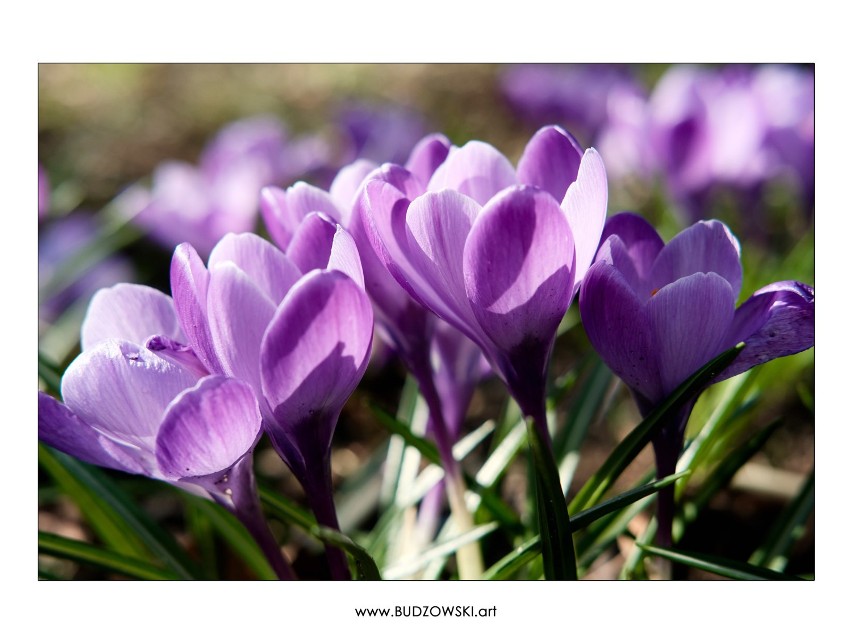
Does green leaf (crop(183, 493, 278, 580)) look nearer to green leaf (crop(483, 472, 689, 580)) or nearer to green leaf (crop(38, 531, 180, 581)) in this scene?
green leaf (crop(38, 531, 180, 581))

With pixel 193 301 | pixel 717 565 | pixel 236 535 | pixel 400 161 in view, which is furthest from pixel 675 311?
pixel 400 161

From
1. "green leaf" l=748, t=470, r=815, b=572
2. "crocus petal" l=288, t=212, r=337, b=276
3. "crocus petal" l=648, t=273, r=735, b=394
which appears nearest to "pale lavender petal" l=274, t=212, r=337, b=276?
"crocus petal" l=288, t=212, r=337, b=276

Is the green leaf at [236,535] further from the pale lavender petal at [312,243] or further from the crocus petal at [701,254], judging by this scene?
the crocus petal at [701,254]

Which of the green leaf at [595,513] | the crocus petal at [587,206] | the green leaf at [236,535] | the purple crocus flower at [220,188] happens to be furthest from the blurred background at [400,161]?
the crocus petal at [587,206]

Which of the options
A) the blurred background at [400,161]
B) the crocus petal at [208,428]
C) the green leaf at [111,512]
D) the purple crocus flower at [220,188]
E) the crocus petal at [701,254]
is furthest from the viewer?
the purple crocus flower at [220,188]

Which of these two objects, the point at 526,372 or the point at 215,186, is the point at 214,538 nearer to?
the point at 526,372

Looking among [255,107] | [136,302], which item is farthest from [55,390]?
[255,107]
